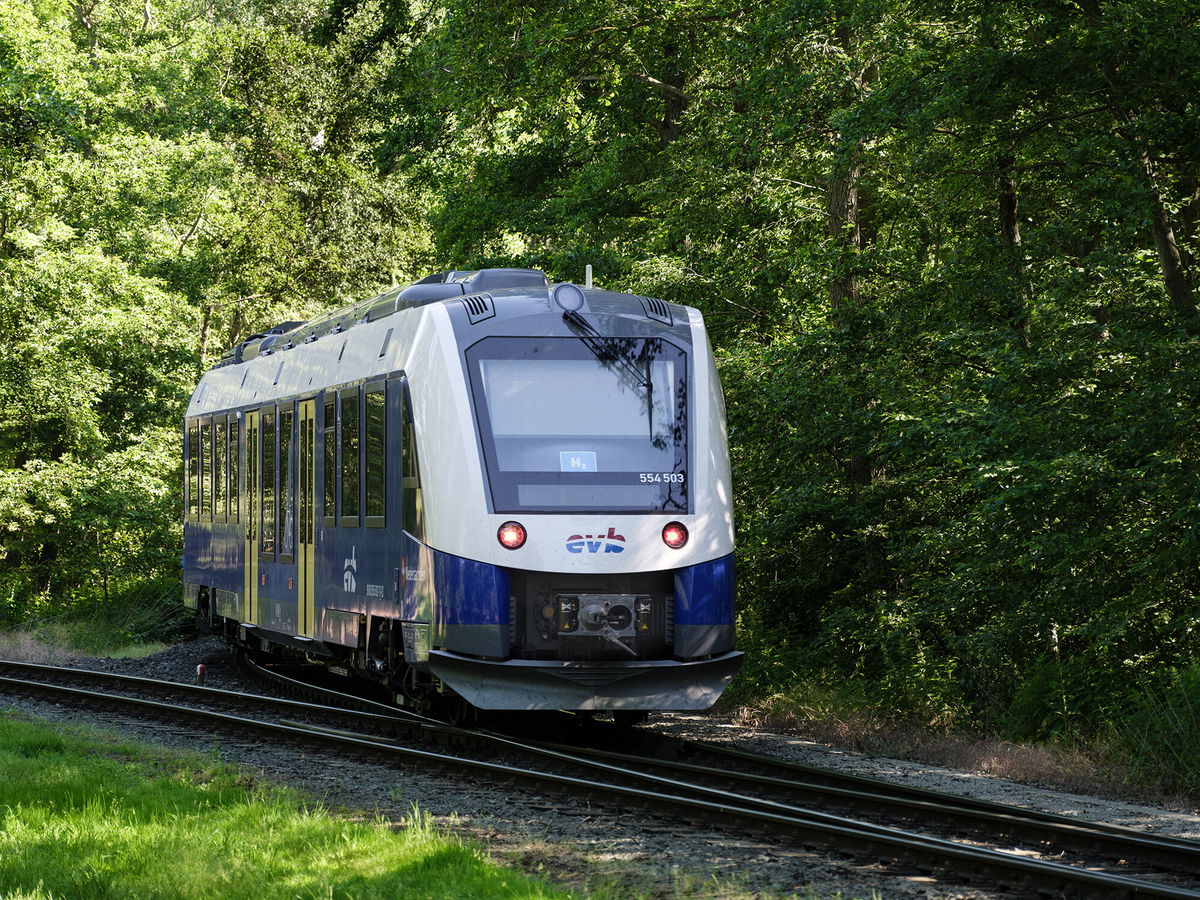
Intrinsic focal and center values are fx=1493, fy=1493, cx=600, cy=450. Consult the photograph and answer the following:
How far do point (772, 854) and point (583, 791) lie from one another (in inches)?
78.8

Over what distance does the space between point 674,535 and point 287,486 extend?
17.4ft

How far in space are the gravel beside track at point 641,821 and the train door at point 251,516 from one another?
3165 millimetres

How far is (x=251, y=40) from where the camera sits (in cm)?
3809

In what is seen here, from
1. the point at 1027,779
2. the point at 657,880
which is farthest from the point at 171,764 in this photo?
the point at 1027,779

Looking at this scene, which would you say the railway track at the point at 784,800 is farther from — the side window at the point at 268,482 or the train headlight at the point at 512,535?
the side window at the point at 268,482

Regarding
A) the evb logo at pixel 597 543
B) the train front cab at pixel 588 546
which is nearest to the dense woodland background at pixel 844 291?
the train front cab at pixel 588 546

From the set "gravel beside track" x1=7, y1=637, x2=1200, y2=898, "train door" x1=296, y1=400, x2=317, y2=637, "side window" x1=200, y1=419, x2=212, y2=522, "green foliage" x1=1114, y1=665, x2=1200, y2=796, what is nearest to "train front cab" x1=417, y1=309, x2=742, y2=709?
"gravel beside track" x1=7, y1=637, x2=1200, y2=898

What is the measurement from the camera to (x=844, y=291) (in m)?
17.8

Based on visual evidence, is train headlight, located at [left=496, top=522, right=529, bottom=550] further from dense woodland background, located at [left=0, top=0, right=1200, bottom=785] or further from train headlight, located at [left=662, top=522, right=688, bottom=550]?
dense woodland background, located at [left=0, top=0, right=1200, bottom=785]

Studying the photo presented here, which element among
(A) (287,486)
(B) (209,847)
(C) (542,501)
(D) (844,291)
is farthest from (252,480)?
(B) (209,847)

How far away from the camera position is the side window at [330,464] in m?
13.2

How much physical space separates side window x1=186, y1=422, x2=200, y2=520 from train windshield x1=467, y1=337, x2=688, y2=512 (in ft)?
31.0

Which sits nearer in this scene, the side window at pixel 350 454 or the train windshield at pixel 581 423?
the train windshield at pixel 581 423

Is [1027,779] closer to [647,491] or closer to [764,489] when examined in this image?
[647,491]
